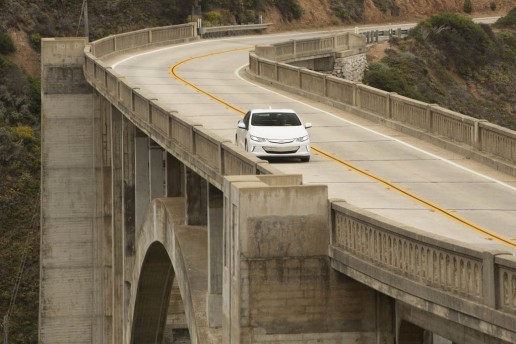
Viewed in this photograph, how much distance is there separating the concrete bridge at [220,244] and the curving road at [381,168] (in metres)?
0.77

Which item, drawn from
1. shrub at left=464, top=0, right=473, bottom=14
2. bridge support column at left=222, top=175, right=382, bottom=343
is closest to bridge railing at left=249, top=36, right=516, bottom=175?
bridge support column at left=222, top=175, right=382, bottom=343

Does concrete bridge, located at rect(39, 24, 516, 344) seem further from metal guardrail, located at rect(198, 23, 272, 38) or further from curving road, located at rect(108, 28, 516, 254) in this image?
metal guardrail, located at rect(198, 23, 272, 38)

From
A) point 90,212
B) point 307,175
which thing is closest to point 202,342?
point 307,175

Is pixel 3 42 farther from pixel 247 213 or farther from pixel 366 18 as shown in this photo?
pixel 247 213

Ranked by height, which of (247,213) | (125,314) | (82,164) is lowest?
(125,314)

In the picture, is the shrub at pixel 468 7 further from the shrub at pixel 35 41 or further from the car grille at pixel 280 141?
the car grille at pixel 280 141

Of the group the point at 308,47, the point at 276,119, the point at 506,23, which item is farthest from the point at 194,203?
the point at 506,23

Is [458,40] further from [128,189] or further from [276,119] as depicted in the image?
[276,119]

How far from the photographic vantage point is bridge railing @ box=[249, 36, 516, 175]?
3002 centimetres

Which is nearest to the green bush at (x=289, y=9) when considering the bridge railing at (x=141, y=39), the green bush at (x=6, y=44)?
the bridge railing at (x=141, y=39)

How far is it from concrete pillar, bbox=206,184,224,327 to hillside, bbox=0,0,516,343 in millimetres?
35448

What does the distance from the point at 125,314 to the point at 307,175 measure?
807 inches

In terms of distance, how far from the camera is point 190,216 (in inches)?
1261

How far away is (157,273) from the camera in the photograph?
3956cm
